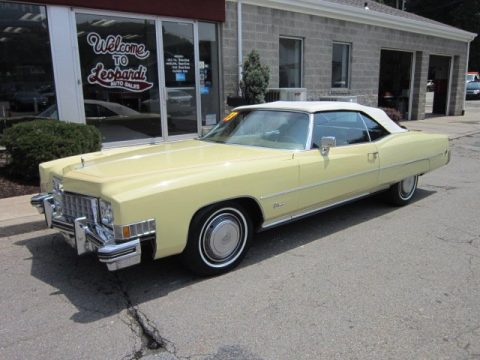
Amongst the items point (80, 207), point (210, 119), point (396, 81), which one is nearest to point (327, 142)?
point (80, 207)

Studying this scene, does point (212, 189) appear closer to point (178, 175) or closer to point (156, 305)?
point (178, 175)

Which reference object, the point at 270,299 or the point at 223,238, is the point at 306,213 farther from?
the point at 270,299

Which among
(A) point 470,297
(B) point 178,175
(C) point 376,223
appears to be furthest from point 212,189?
(C) point 376,223

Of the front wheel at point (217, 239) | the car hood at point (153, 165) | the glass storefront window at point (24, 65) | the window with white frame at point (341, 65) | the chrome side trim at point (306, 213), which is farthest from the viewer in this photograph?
the window with white frame at point (341, 65)

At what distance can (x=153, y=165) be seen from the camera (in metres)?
3.72

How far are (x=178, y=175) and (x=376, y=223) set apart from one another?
2.73 meters

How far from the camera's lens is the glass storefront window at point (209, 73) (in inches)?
404

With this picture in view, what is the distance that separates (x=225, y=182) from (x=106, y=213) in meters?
0.97

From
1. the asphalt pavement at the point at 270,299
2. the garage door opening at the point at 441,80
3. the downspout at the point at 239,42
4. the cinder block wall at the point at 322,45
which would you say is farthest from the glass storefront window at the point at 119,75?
the garage door opening at the point at 441,80

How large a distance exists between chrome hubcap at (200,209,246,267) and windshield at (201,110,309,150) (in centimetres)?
100

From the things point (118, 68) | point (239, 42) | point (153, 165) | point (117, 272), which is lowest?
point (117, 272)

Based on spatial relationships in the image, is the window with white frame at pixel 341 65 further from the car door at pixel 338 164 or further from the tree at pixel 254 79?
the car door at pixel 338 164

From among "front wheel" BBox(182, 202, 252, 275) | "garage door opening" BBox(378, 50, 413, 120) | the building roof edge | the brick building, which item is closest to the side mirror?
"front wheel" BBox(182, 202, 252, 275)

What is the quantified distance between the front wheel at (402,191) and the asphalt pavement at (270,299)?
0.69 metres
